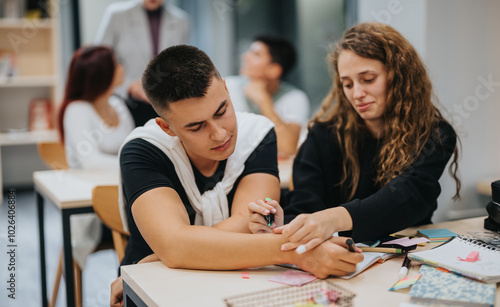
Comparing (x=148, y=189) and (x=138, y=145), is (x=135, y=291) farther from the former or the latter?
(x=138, y=145)

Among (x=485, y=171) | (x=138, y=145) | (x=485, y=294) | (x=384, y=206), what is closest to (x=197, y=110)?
(x=138, y=145)

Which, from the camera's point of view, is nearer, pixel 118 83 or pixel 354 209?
pixel 354 209

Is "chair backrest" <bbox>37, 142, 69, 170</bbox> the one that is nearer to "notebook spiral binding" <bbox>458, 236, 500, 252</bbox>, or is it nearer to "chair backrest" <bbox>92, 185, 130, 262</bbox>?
"chair backrest" <bbox>92, 185, 130, 262</bbox>

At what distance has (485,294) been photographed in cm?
101

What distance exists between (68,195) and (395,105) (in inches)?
51.0

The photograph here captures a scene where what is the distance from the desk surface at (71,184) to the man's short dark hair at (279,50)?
56.9 inches

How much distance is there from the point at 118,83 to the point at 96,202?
1.33m

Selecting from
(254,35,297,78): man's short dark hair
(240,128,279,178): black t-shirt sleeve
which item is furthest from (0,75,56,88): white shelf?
(240,128,279,178): black t-shirt sleeve

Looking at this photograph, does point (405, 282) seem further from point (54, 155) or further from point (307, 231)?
point (54, 155)

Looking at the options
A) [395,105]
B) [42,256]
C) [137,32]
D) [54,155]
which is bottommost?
[42,256]

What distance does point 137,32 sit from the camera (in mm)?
4203

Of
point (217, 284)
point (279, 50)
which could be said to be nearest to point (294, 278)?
point (217, 284)

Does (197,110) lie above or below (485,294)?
above

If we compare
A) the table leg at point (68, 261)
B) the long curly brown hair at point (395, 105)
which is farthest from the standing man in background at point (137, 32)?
the long curly brown hair at point (395, 105)
